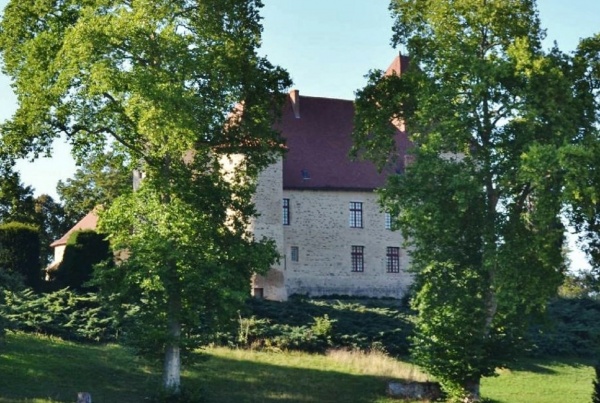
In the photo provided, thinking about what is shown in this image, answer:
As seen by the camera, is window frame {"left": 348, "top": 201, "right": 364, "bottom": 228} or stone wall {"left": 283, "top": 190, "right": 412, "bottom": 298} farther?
window frame {"left": 348, "top": 201, "right": 364, "bottom": 228}

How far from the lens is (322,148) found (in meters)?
52.2

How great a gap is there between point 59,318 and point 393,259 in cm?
2478

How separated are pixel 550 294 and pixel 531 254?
118 centimetres

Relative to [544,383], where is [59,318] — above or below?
above

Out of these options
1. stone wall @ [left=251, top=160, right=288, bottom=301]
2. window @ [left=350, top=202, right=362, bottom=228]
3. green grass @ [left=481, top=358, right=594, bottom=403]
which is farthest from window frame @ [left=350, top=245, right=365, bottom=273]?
green grass @ [left=481, top=358, right=594, bottom=403]

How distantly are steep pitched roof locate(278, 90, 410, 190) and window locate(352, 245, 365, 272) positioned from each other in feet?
9.96

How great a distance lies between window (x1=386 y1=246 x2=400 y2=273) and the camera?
2100 inches

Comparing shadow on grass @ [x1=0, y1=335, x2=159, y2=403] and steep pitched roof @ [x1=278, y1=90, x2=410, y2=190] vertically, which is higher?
steep pitched roof @ [x1=278, y1=90, x2=410, y2=190]

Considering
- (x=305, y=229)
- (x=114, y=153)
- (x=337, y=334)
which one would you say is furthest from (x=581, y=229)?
(x=305, y=229)

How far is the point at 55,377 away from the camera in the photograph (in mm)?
25766

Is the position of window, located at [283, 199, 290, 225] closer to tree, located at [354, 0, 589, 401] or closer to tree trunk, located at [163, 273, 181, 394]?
tree, located at [354, 0, 589, 401]

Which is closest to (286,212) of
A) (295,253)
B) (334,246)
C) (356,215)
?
(295,253)

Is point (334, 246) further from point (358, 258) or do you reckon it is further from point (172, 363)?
point (172, 363)

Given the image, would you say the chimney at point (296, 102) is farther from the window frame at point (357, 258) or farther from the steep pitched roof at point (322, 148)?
the window frame at point (357, 258)
